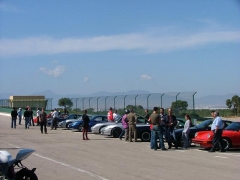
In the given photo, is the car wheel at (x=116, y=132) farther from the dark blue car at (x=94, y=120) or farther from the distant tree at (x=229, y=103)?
the distant tree at (x=229, y=103)

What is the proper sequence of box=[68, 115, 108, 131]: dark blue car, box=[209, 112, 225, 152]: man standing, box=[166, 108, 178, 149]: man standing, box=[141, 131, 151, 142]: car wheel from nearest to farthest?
1. box=[209, 112, 225, 152]: man standing
2. box=[166, 108, 178, 149]: man standing
3. box=[141, 131, 151, 142]: car wheel
4. box=[68, 115, 108, 131]: dark blue car

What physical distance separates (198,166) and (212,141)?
14.9 feet

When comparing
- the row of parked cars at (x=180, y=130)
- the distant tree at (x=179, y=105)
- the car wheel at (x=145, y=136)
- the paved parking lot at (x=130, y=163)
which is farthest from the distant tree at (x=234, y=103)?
the paved parking lot at (x=130, y=163)

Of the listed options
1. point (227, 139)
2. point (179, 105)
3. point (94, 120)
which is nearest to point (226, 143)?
point (227, 139)

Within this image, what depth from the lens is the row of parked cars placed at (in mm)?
17203

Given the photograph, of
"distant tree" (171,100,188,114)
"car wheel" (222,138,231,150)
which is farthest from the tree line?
"car wheel" (222,138,231,150)

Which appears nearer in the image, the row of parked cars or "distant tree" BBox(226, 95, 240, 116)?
the row of parked cars

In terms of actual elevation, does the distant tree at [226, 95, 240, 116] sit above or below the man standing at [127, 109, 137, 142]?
above

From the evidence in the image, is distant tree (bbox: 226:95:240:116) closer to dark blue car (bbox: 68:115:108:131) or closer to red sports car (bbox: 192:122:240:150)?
dark blue car (bbox: 68:115:108:131)

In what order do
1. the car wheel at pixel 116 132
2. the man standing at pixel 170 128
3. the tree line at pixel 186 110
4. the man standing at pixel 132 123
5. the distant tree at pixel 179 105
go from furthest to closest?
the tree line at pixel 186 110 → the distant tree at pixel 179 105 → the car wheel at pixel 116 132 → the man standing at pixel 132 123 → the man standing at pixel 170 128

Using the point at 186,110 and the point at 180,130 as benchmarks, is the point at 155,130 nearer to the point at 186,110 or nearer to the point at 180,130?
the point at 180,130

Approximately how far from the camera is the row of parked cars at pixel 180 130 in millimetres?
17203

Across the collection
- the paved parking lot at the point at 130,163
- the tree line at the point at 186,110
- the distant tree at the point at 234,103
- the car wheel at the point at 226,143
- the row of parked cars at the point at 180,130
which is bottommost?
the paved parking lot at the point at 130,163

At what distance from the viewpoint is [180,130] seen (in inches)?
754
